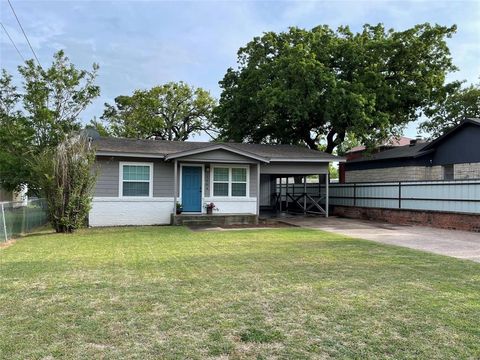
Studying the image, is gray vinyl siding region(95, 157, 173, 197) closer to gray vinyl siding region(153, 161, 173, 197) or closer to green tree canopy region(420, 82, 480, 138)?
gray vinyl siding region(153, 161, 173, 197)

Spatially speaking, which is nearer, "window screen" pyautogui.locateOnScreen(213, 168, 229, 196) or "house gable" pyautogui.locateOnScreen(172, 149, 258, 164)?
"house gable" pyautogui.locateOnScreen(172, 149, 258, 164)

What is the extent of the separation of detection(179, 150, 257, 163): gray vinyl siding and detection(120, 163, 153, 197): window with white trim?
56.2 inches

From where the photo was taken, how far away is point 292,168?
55.9ft

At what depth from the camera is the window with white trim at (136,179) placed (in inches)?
549

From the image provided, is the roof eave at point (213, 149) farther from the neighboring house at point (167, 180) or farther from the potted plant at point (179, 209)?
the potted plant at point (179, 209)

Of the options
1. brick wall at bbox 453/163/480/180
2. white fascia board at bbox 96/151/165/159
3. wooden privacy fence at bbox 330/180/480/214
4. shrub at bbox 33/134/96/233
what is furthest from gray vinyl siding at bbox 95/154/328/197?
brick wall at bbox 453/163/480/180

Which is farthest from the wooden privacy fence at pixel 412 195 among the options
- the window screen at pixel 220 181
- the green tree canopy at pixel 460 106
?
the green tree canopy at pixel 460 106

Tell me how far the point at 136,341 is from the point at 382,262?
16.8 ft

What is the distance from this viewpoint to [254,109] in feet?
77.2

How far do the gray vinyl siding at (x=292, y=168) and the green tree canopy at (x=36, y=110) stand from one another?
Result: 9810mm

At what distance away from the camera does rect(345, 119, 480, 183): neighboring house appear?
1817 cm

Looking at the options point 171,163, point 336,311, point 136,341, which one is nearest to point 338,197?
point 171,163

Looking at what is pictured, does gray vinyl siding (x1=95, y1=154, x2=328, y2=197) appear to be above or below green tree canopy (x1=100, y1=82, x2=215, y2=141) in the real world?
below

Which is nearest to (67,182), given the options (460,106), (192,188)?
(192,188)
